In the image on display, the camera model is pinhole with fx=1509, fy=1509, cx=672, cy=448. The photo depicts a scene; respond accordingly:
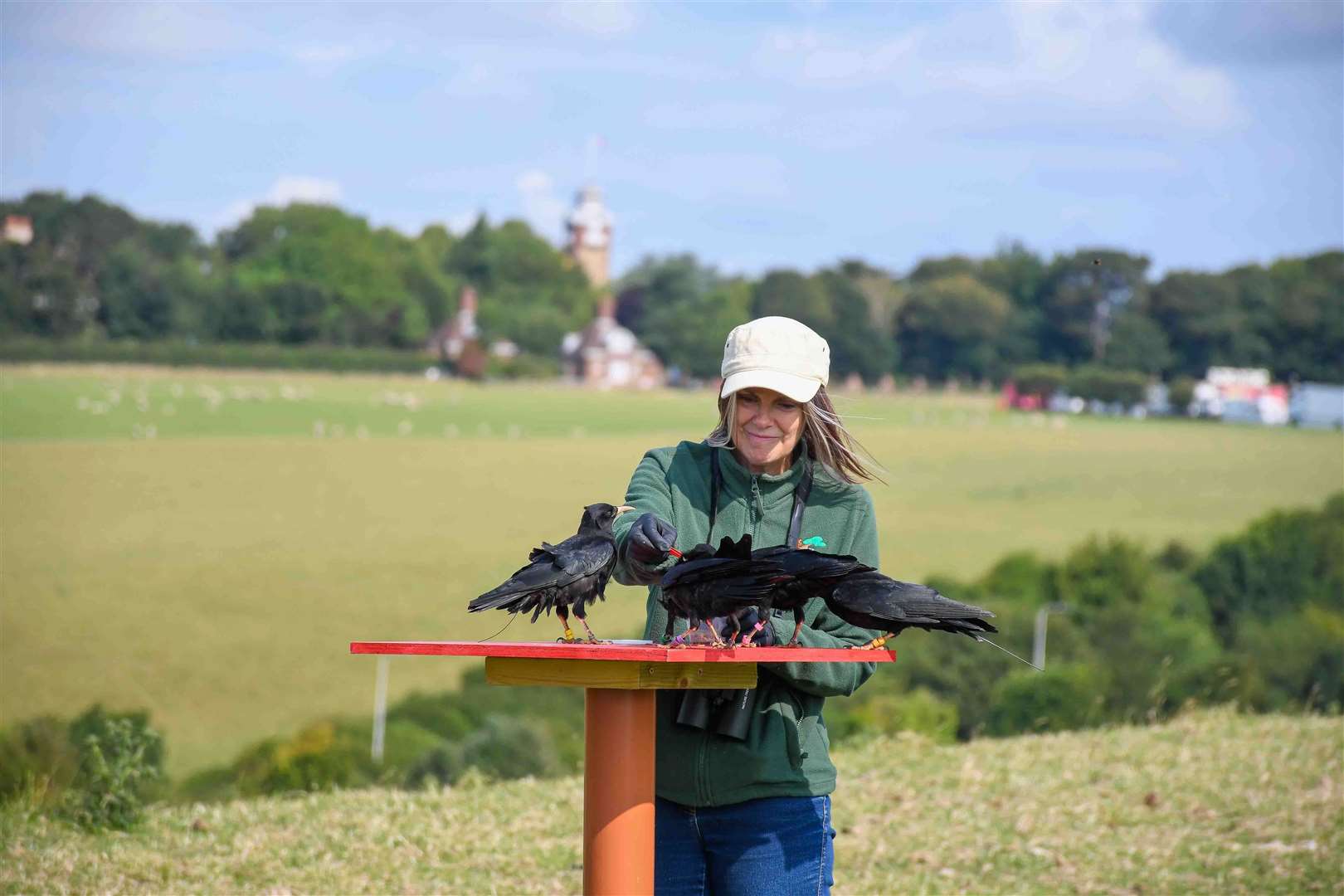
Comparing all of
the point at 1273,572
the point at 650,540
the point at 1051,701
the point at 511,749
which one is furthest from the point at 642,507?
the point at 1273,572

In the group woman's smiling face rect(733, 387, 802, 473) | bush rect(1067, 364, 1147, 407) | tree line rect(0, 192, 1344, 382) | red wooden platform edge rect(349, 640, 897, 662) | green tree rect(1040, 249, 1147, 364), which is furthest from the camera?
bush rect(1067, 364, 1147, 407)

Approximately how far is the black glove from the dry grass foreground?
10.8 ft

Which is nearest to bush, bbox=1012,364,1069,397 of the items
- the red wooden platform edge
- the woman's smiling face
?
the woman's smiling face

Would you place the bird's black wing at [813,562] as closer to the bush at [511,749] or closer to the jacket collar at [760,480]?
the jacket collar at [760,480]

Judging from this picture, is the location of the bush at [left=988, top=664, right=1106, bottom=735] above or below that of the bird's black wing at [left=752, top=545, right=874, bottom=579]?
below

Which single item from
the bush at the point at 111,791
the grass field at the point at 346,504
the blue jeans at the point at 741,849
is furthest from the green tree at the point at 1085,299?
the blue jeans at the point at 741,849

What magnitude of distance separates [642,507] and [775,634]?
42 centimetres

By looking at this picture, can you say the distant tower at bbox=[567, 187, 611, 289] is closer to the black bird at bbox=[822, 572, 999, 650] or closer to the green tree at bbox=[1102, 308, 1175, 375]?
the green tree at bbox=[1102, 308, 1175, 375]

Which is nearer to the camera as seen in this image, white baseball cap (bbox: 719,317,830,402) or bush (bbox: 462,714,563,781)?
white baseball cap (bbox: 719,317,830,402)

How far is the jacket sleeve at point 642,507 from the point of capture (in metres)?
3.17

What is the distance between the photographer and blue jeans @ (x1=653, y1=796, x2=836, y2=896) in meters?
3.26

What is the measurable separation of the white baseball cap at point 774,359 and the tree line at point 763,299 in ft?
48.4

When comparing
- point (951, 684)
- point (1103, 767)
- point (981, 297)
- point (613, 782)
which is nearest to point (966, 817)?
point (1103, 767)

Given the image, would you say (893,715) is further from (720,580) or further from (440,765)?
(720,580)
